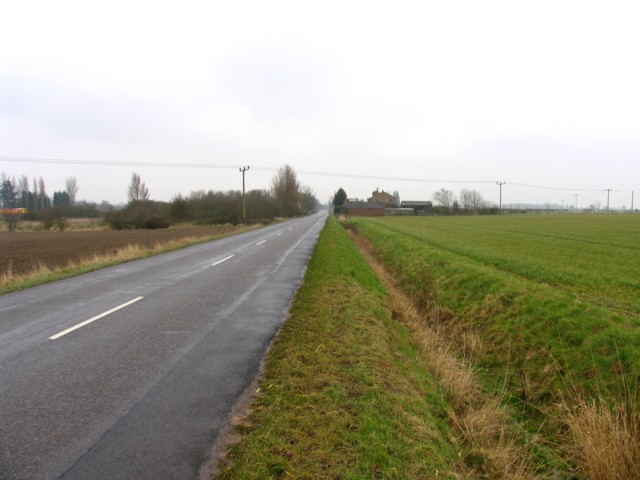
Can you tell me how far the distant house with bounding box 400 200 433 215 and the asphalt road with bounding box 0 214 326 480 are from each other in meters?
115

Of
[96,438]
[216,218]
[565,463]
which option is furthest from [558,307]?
[216,218]

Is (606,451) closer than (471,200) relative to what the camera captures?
Yes

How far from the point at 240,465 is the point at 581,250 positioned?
60.3 ft

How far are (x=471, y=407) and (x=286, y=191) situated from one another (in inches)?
3686

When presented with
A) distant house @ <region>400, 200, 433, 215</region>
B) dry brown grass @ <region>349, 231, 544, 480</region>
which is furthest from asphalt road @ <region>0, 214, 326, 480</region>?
distant house @ <region>400, 200, 433, 215</region>

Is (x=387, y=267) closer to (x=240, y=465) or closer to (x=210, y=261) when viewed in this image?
(x=210, y=261)

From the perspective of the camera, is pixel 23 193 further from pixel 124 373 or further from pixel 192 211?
pixel 124 373

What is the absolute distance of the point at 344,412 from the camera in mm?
3717

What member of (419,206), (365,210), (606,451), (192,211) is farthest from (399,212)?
(606,451)

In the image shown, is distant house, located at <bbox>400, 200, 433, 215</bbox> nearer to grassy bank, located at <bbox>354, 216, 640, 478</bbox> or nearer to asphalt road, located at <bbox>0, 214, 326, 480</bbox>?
grassy bank, located at <bbox>354, 216, 640, 478</bbox>

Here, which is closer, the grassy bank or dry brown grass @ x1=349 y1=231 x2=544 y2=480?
dry brown grass @ x1=349 y1=231 x2=544 y2=480

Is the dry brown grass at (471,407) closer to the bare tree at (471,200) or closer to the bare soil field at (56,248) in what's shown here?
the bare soil field at (56,248)

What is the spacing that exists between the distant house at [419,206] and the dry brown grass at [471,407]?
11291 cm

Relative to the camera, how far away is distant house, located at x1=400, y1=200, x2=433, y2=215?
120m
